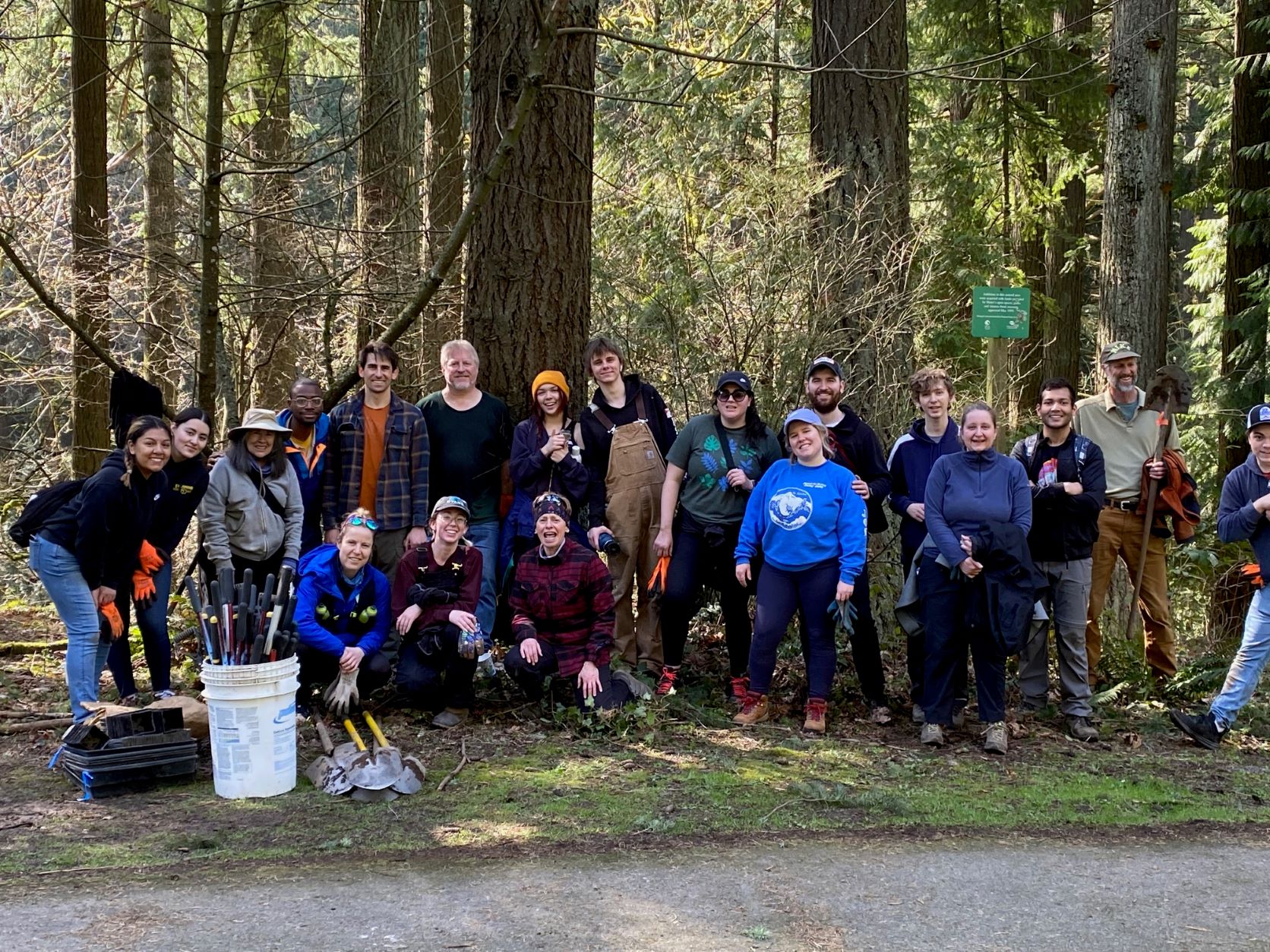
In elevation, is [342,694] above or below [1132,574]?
below

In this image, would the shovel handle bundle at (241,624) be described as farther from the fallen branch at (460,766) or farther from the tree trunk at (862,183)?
the tree trunk at (862,183)

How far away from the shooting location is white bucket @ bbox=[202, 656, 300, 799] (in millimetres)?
5254

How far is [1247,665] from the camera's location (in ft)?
21.5

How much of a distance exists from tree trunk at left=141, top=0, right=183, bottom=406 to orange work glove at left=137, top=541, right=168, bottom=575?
2122 millimetres

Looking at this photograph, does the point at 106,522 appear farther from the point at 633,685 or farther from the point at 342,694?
the point at 633,685

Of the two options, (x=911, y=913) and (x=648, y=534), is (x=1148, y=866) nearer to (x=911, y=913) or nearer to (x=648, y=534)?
(x=911, y=913)

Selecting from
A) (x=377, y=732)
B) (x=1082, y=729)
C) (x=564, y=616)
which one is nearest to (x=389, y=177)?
(x=564, y=616)

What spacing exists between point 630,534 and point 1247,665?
12.0 feet

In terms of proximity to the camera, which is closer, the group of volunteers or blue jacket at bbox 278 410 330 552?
the group of volunteers

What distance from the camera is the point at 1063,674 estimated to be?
22.4 ft

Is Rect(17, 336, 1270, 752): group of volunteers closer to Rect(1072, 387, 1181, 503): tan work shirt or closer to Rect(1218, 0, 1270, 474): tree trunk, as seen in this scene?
Rect(1072, 387, 1181, 503): tan work shirt

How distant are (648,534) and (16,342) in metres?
8.75

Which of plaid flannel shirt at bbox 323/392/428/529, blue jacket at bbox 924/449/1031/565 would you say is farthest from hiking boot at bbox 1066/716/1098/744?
plaid flannel shirt at bbox 323/392/428/529

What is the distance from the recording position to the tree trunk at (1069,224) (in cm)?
1498
